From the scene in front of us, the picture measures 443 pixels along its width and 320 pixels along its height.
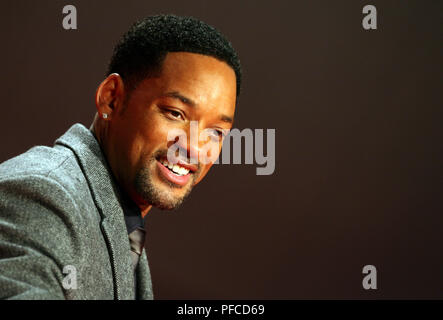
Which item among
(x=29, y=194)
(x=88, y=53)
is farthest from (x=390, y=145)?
(x=29, y=194)

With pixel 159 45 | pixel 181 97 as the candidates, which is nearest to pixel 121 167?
pixel 181 97

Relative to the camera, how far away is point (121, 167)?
126 centimetres

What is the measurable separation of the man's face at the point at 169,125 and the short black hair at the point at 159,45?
3cm

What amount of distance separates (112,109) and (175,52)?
22cm

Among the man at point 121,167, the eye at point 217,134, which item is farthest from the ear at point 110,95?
the eye at point 217,134

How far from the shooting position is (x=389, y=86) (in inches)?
98.7

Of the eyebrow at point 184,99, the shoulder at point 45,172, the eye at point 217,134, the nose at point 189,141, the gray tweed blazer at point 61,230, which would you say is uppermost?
the eyebrow at point 184,99

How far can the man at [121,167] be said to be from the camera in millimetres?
923

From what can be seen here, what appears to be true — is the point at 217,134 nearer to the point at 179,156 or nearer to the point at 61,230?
the point at 179,156

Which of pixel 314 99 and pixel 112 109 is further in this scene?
pixel 314 99

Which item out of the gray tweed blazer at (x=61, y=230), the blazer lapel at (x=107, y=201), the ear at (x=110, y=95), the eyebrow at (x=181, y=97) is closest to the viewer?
the gray tweed blazer at (x=61, y=230)

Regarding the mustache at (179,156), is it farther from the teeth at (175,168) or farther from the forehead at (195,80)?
the forehead at (195,80)

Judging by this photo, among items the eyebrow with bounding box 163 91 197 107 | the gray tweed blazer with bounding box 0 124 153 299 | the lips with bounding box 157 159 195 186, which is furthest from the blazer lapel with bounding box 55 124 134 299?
the eyebrow with bounding box 163 91 197 107
